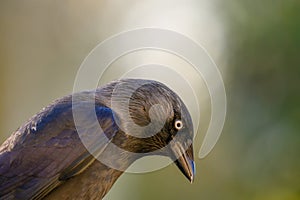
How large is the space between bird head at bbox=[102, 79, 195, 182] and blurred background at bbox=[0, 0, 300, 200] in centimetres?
277

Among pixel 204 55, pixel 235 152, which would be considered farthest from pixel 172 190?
pixel 204 55

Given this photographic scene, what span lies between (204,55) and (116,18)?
8.36 ft

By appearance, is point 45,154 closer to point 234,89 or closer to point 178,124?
point 178,124

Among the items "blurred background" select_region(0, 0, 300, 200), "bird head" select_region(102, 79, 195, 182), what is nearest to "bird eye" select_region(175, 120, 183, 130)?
"bird head" select_region(102, 79, 195, 182)

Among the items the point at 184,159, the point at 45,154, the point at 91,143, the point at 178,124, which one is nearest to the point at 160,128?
the point at 178,124

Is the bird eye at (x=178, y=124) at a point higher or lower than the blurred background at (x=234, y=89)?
higher

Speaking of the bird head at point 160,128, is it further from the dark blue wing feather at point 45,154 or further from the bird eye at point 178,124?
the dark blue wing feather at point 45,154

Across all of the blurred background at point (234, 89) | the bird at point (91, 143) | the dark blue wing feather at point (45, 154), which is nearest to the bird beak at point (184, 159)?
the bird at point (91, 143)

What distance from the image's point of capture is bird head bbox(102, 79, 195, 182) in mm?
4910

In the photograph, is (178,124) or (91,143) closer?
(91,143)

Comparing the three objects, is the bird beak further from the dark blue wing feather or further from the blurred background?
the blurred background

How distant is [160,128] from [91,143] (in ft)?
1.44

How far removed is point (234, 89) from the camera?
26.8ft

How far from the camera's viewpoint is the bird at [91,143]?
4762 millimetres
